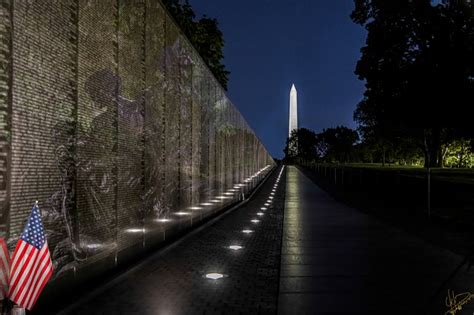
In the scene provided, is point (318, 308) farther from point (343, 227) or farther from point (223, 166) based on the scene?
point (223, 166)

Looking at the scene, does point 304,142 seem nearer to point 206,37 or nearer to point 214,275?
point 206,37

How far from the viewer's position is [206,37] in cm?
3078

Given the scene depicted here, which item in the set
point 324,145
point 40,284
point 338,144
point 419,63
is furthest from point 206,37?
point 324,145

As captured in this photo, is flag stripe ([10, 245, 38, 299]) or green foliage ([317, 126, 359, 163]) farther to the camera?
green foliage ([317, 126, 359, 163])

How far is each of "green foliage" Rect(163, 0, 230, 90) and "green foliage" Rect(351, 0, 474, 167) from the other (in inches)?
555

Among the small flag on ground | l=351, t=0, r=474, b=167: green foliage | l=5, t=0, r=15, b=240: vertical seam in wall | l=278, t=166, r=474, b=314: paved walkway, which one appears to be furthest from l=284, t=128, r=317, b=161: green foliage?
the small flag on ground

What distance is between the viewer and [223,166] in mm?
24031

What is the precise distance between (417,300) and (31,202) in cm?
522

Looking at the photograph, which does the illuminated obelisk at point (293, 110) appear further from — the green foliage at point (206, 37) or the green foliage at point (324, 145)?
the green foliage at point (206, 37)

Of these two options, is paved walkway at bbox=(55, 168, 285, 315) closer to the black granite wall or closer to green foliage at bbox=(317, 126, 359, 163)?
the black granite wall

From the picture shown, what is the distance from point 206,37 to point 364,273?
2490cm

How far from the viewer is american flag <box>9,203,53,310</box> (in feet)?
14.6

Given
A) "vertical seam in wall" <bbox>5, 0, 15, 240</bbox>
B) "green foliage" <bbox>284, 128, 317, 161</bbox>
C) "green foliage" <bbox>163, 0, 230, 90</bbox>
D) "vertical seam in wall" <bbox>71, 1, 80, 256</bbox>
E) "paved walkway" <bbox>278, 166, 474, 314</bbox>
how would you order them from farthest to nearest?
"green foliage" <bbox>284, 128, 317, 161</bbox> → "green foliage" <bbox>163, 0, 230, 90</bbox> → "vertical seam in wall" <bbox>71, 1, 80, 256</bbox> → "paved walkway" <bbox>278, 166, 474, 314</bbox> → "vertical seam in wall" <bbox>5, 0, 15, 240</bbox>

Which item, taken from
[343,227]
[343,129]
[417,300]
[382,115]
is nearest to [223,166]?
[343,227]
